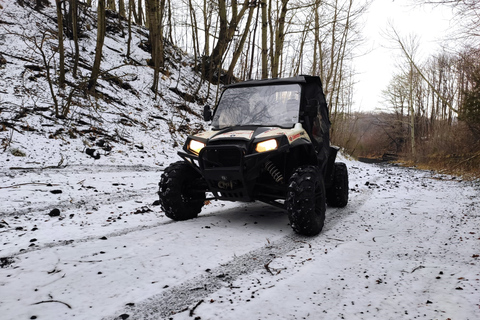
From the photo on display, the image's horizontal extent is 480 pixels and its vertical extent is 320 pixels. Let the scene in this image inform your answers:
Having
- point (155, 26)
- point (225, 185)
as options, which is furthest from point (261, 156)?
point (155, 26)

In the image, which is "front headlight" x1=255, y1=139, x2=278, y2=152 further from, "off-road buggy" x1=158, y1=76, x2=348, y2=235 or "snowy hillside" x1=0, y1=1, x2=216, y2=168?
"snowy hillside" x1=0, y1=1, x2=216, y2=168

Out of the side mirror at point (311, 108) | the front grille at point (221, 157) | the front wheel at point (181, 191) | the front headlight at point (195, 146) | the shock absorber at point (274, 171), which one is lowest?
the front wheel at point (181, 191)

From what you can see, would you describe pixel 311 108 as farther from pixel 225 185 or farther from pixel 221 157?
pixel 225 185

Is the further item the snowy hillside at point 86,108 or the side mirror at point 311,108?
the snowy hillside at point 86,108

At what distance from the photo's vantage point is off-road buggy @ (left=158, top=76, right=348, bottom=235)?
3.77m

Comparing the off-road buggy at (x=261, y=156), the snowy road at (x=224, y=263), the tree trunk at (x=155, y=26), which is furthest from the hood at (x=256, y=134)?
the tree trunk at (x=155, y=26)

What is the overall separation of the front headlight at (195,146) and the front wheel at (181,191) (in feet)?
1.25

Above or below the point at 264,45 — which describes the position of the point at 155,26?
above

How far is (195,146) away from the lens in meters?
4.21

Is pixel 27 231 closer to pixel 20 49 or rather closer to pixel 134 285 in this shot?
pixel 134 285

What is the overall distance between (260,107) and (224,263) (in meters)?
2.49

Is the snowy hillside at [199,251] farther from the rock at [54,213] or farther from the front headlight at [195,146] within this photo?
the front headlight at [195,146]

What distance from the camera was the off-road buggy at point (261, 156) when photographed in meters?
3.77

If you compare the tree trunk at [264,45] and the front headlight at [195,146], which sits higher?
the tree trunk at [264,45]
